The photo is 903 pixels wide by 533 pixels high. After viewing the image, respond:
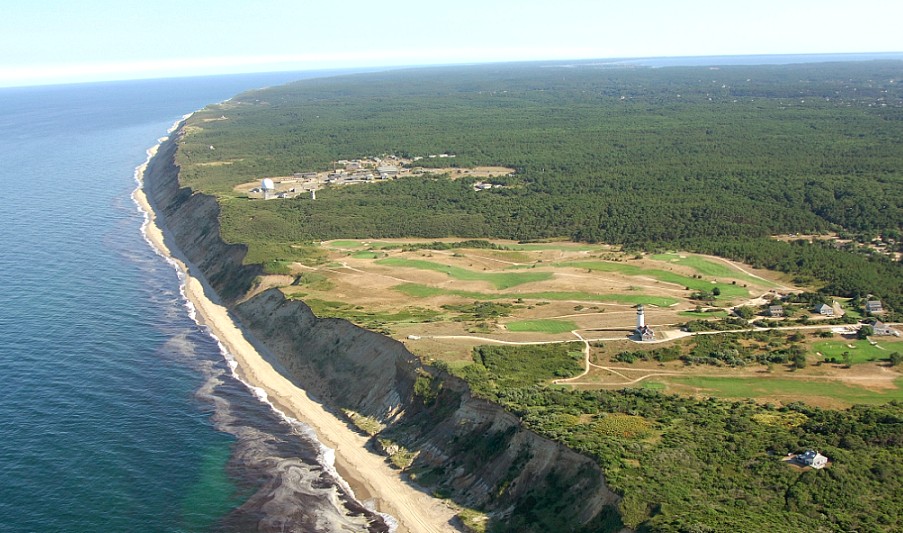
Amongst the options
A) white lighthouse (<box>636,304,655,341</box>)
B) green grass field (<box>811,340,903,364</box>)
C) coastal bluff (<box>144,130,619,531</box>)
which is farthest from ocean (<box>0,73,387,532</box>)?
green grass field (<box>811,340,903,364</box>)

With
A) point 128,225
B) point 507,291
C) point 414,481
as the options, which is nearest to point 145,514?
point 414,481

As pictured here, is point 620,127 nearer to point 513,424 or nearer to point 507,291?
point 507,291

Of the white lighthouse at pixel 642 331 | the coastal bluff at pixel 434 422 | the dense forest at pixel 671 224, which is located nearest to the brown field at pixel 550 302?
the white lighthouse at pixel 642 331

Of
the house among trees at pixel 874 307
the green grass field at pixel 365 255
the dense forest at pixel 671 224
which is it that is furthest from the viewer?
the green grass field at pixel 365 255

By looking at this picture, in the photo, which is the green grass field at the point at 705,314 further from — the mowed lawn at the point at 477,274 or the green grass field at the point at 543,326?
the mowed lawn at the point at 477,274

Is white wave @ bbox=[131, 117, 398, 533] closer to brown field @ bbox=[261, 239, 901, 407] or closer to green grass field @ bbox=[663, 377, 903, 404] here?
brown field @ bbox=[261, 239, 901, 407]

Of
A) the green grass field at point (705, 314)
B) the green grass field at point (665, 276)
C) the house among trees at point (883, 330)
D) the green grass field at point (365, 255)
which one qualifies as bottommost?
the green grass field at point (365, 255)

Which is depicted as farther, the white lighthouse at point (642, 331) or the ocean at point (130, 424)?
the white lighthouse at point (642, 331)
